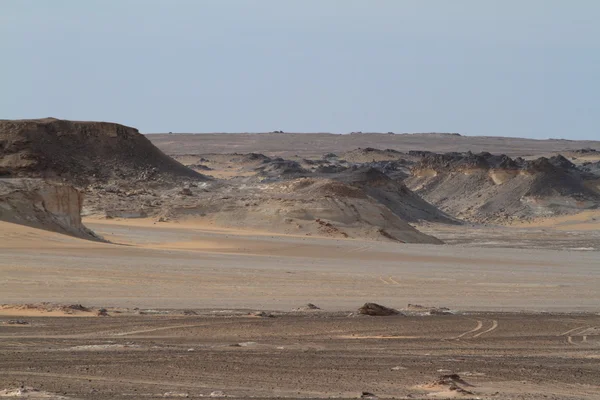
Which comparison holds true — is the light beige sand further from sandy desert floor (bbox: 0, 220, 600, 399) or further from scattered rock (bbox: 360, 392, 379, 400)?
scattered rock (bbox: 360, 392, 379, 400)

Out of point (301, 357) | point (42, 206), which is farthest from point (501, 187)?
point (301, 357)

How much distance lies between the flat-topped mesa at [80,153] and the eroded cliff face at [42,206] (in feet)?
44.5

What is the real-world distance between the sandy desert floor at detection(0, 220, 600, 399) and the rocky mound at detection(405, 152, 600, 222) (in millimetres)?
37590

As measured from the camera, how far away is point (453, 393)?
9625 millimetres

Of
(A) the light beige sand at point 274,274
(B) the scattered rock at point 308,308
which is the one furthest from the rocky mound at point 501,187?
(B) the scattered rock at point 308,308

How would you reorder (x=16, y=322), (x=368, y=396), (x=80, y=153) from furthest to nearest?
1. (x=80, y=153)
2. (x=16, y=322)
3. (x=368, y=396)

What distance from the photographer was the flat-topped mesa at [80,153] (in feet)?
141

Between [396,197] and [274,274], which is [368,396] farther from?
[396,197]

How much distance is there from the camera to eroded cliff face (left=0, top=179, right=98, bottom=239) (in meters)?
26.9

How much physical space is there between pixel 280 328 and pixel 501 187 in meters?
56.0

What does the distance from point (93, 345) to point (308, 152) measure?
133 meters

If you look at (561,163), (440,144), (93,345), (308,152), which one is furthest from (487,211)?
(440,144)

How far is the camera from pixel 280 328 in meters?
14.0

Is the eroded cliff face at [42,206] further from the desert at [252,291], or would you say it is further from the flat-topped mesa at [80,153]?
the flat-topped mesa at [80,153]
